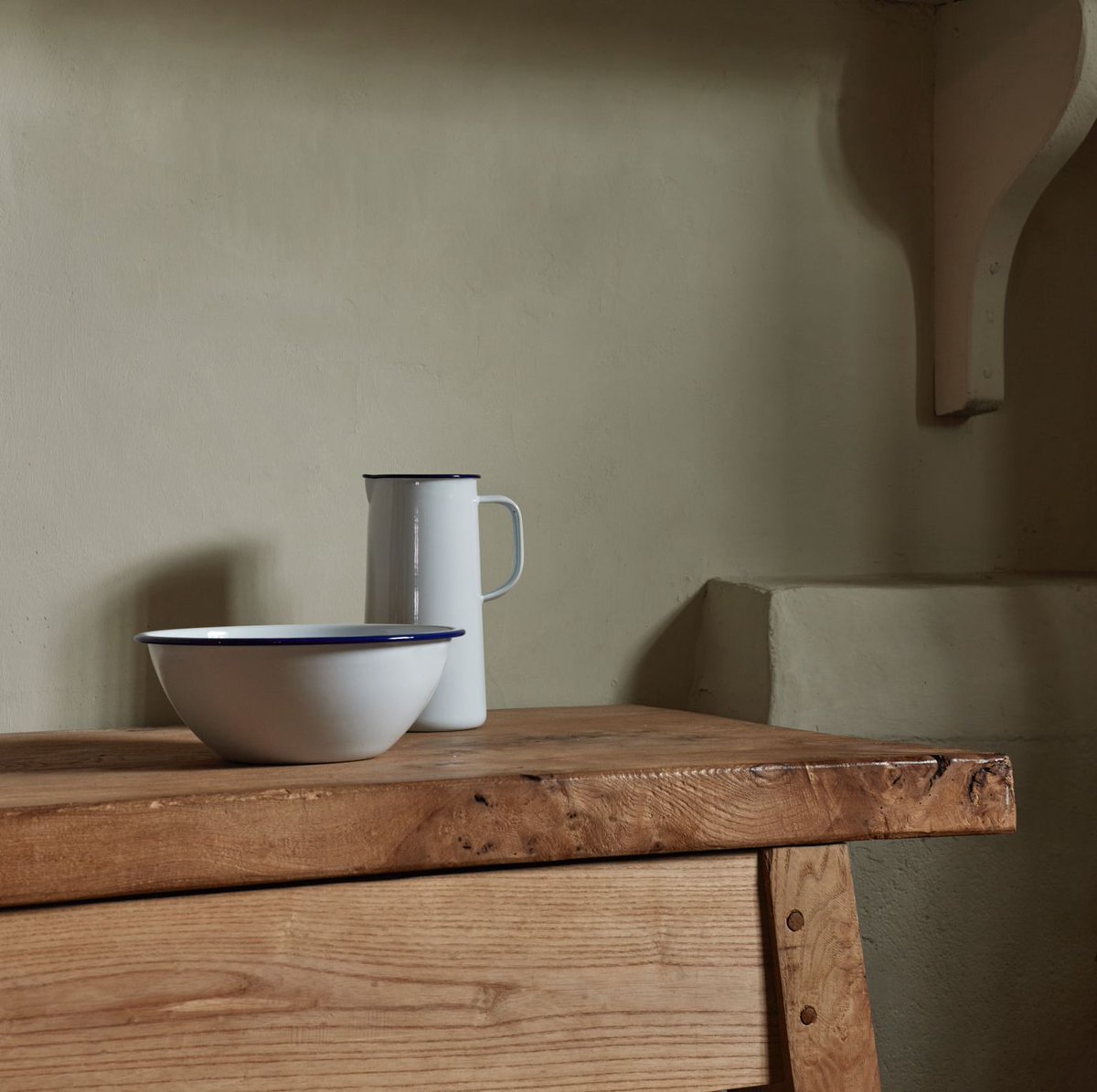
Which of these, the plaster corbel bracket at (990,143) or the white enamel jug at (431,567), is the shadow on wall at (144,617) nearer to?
the white enamel jug at (431,567)

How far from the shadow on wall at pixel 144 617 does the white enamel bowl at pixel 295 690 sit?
324 mm

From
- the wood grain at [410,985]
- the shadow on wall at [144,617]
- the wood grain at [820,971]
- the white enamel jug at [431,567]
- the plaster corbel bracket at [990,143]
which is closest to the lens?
the wood grain at [410,985]

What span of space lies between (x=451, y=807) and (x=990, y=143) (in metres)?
0.98

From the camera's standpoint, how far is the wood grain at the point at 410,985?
647 mm

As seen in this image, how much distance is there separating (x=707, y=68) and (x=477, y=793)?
908mm

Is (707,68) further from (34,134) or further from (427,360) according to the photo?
(34,134)

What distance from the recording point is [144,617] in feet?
3.75

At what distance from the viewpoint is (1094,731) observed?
4.22ft

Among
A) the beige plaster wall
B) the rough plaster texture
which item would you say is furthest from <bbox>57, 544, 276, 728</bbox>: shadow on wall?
the rough plaster texture

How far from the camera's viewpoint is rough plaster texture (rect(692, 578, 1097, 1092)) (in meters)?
1.22

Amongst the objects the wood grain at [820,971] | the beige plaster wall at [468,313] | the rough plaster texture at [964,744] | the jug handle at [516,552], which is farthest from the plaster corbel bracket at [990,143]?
the wood grain at [820,971]

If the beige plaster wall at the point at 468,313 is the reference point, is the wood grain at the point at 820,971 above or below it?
below

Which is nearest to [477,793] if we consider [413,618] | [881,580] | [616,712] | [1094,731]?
[413,618]

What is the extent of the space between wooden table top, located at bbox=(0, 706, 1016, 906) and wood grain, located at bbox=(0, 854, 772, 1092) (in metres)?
0.02
